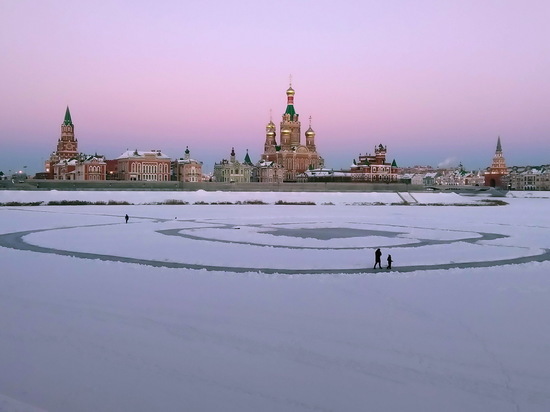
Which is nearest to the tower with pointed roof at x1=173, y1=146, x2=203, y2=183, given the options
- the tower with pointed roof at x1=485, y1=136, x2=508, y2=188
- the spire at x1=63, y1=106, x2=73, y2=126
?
the spire at x1=63, y1=106, x2=73, y2=126

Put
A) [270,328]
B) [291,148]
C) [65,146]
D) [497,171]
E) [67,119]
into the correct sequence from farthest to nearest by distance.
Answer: [497,171] < [291,148] < [67,119] < [65,146] < [270,328]

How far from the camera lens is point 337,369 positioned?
28.9 ft

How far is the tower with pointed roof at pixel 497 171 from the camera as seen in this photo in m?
144

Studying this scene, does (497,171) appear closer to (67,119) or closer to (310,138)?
(310,138)

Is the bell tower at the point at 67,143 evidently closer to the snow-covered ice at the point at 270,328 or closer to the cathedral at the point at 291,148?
the cathedral at the point at 291,148

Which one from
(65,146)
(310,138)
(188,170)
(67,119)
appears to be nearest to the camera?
(188,170)

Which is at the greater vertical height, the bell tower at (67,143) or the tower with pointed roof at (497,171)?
the bell tower at (67,143)

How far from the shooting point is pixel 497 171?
14475cm

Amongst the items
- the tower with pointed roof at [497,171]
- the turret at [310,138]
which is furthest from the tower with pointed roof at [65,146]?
the tower with pointed roof at [497,171]

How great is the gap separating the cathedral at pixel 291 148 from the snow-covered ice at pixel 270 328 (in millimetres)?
100617

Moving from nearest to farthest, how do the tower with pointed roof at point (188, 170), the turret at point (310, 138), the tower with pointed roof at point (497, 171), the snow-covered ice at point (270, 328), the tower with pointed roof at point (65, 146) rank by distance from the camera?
the snow-covered ice at point (270, 328) < the tower with pointed roof at point (188, 170) < the tower with pointed roof at point (65, 146) < the turret at point (310, 138) < the tower with pointed roof at point (497, 171)

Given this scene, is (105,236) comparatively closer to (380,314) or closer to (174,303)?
(174,303)

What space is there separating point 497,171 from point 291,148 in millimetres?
55494

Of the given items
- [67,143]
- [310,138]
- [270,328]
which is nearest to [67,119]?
[67,143]
